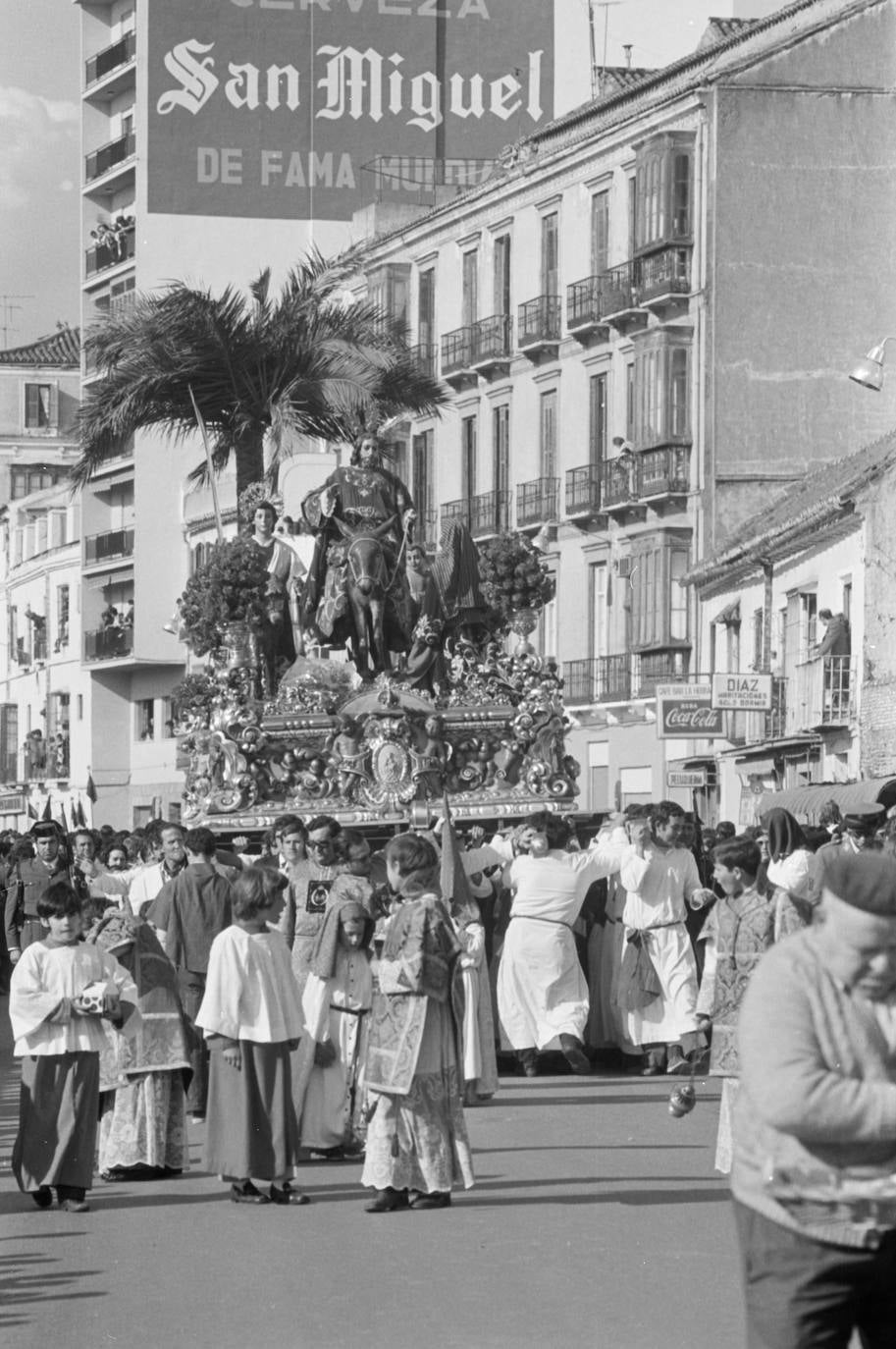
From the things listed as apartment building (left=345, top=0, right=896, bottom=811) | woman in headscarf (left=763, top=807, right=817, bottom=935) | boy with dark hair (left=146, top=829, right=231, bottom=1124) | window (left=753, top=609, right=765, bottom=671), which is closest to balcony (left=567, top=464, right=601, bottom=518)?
apartment building (left=345, top=0, right=896, bottom=811)

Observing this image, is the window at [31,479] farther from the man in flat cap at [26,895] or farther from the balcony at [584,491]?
the man in flat cap at [26,895]

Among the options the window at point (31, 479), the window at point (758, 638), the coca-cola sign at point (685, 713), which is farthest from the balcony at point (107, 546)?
the coca-cola sign at point (685, 713)

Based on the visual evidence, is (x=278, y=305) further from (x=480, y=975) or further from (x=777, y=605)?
(x=480, y=975)

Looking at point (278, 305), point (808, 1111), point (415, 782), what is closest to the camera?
point (808, 1111)

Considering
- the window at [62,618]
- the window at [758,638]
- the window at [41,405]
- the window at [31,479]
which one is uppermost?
the window at [41,405]

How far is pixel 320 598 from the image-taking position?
25172 millimetres

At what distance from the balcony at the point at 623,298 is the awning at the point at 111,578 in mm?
21648

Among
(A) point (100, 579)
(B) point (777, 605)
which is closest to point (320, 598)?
(B) point (777, 605)

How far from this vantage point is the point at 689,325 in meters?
46.2

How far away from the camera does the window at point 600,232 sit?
48.5 meters

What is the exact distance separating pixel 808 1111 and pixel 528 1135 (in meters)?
8.87

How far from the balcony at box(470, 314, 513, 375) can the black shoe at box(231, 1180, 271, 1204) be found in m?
40.2

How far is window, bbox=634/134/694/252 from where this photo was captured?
4569cm

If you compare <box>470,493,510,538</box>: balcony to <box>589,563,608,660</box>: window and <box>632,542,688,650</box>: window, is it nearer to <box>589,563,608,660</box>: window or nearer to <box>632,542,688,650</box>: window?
<box>589,563,608,660</box>: window
